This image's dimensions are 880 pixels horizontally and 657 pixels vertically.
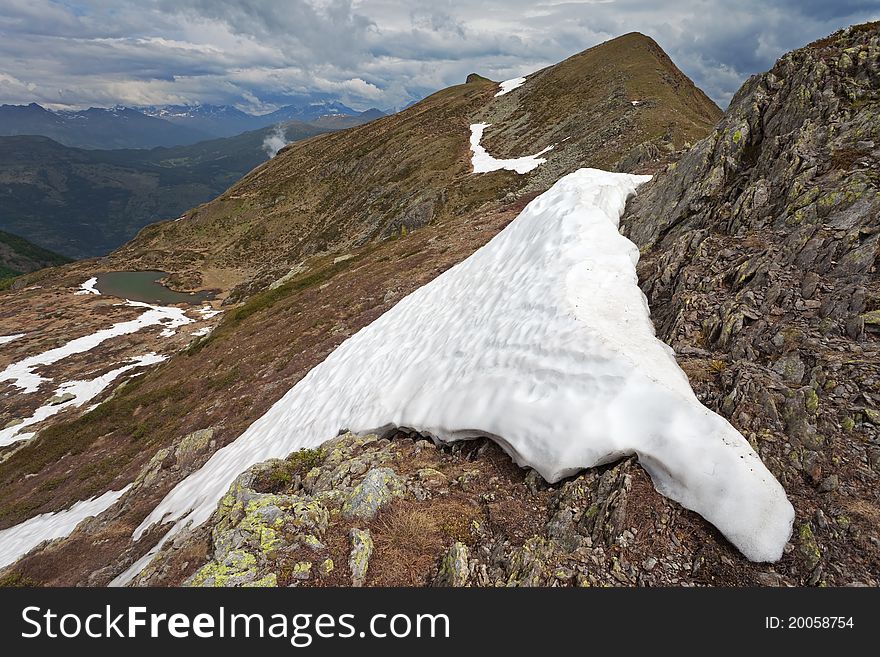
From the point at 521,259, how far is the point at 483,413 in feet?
29.2

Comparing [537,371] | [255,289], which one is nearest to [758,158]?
[537,371]

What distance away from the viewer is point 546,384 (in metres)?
9.80

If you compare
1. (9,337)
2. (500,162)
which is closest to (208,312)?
(9,337)

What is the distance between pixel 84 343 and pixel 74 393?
19684mm

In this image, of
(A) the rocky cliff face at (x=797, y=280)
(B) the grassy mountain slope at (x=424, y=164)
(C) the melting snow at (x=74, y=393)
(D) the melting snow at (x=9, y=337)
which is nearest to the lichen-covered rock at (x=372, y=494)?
(A) the rocky cliff face at (x=797, y=280)

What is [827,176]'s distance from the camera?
1146 centimetres

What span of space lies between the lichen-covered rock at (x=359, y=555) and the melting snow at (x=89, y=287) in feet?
374

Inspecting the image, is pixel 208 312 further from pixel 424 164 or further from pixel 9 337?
pixel 424 164

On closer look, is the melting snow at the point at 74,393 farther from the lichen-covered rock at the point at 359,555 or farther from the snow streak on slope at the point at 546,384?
the lichen-covered rock at the point at 359,555

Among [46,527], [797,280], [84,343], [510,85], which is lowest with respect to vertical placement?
[84,343]

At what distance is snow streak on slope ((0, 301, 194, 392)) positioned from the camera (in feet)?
159

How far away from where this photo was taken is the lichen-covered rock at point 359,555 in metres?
7.38

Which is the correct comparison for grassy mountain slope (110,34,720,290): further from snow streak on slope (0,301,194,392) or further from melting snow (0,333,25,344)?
melting snow (0,333,25,344)

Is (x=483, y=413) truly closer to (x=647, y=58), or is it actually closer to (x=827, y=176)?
(x=827, y=176)
